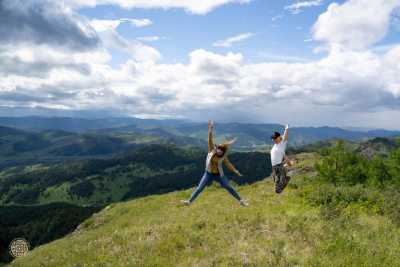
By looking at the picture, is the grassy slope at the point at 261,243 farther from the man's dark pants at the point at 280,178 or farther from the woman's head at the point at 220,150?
the man's dark pants at the point at 280,178

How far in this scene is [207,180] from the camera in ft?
58.8

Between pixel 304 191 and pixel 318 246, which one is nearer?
pixel 318 246

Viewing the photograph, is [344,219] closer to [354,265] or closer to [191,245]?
[354,265]

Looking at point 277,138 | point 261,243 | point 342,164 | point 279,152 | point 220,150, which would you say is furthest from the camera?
point 342,164

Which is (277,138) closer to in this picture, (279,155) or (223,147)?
(279,155)

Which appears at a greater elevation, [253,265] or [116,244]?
[253,265]

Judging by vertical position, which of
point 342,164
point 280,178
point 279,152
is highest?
point 279,152

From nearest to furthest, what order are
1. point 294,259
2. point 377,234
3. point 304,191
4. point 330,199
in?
point 294,259 < point 377,234 < point 330,199 < point 304,191

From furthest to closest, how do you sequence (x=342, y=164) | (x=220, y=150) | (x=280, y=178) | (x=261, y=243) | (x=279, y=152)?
(x=342, y=164) < (x=280, y=178) < (x=279, y=152) < (x=220, y=150) < (x=261, y=243)

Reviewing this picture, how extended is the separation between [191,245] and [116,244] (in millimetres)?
3091

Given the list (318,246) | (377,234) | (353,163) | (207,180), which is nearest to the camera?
(318,246)

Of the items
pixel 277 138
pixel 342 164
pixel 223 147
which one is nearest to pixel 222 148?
pixel 223 147

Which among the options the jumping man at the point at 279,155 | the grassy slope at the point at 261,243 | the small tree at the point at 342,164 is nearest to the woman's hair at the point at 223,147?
the jumping man at the point at 279,155

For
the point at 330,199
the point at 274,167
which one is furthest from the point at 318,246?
the point at 274,167
